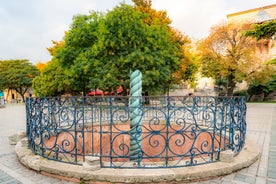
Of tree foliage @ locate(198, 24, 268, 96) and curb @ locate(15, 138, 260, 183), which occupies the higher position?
tree foliage @ locate(198, 24, 268, 96)

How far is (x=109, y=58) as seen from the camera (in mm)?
10125

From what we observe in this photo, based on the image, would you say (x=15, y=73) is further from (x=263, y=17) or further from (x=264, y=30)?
(x=263, y=17)

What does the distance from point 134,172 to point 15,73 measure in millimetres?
31207

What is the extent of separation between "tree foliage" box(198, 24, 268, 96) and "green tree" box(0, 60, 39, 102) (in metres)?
26.0

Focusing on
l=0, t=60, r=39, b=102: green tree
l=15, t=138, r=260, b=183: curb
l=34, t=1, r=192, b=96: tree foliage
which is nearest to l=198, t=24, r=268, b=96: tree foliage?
l=34, t=1, r=192, b=96: tree foliage

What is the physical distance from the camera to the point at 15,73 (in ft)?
89.0

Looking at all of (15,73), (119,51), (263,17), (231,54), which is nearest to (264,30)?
(119,51)

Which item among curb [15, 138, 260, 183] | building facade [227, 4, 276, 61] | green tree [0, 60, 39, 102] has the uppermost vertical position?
building facade [227, 4, 276, 61]

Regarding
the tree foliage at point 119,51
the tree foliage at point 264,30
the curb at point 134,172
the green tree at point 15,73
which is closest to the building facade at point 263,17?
the tree foliage at point 119,51

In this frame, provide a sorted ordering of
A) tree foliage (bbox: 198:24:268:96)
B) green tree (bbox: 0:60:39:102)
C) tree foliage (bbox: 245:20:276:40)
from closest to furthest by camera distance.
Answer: tree foliage (bbox: 245:20:276:40) → tree foliage (bbox: 198:24:268:96) → green tree (bbox: 0:60:39:102)

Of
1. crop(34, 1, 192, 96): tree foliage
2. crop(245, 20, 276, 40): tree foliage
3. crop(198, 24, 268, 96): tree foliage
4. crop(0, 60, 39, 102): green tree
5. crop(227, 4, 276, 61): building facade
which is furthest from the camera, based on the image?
crop(0, 60, 39, 102): green tree

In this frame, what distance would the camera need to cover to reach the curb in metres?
2.53

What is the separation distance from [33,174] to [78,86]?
10302 mm

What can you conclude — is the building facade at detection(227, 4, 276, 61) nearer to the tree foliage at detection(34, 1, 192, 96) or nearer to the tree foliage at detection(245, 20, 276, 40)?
the tree foliage at detection(34, 1, 192, 96)
